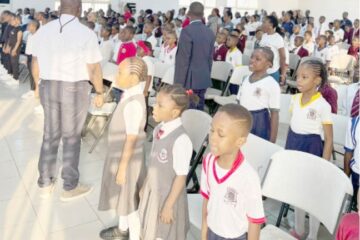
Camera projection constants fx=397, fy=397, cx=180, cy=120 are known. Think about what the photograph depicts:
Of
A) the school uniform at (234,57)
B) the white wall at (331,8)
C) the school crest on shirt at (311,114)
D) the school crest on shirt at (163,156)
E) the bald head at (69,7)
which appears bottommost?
the school crest on shirt at (163,156)

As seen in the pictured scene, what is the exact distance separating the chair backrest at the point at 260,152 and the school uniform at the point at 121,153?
1.96ft

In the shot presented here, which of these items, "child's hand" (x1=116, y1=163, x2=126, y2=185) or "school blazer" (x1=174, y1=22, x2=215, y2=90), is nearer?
"child's hand" (x1=116, y1=163, x2=126, y2=185)

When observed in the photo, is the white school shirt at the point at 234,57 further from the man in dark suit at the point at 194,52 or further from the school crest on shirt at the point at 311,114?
the school crest on shirt at the point at 311,114

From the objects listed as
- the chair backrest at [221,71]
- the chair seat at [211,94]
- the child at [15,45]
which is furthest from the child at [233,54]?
the child at [15,45]

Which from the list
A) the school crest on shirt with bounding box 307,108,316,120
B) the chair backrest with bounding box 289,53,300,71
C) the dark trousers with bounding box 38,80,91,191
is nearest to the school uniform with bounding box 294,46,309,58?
the chair backrest with bounding box 289,53,300,71

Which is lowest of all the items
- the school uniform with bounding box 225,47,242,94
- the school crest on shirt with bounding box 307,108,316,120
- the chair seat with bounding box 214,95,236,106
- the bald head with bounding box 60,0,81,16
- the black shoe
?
the black shoe

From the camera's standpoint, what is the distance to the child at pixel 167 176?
6.10 ft

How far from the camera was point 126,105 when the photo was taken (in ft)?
6.93

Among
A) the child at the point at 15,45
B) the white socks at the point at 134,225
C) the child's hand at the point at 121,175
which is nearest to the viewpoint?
the child's hand at the point at 121,175

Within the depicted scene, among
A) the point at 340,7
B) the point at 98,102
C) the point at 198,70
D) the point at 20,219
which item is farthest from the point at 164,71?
the point at 340,7

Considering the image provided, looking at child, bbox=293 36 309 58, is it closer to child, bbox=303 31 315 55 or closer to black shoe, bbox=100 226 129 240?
child, bbox=303 31 315 55

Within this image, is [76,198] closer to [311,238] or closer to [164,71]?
[311,238]

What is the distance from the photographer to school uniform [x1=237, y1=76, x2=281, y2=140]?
2.73 m

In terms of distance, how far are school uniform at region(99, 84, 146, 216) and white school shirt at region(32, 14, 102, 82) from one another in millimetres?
630
